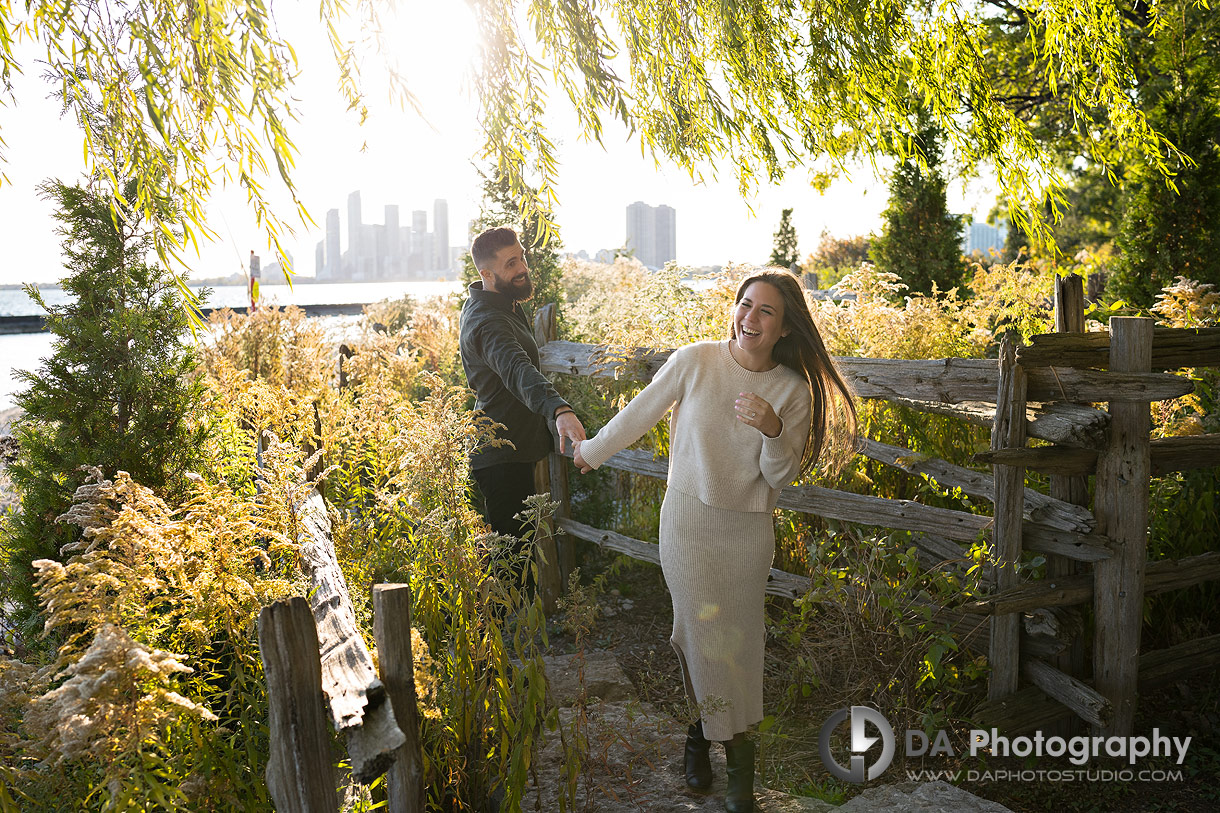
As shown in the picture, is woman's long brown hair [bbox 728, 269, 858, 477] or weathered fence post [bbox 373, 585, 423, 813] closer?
Result: weathered fence post [bbox 373, 585, 423, 813]

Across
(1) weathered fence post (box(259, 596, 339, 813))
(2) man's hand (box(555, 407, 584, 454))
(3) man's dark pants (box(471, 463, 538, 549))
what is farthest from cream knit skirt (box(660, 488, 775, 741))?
(3) man's dark pants (box(471, 463, 538, 549))

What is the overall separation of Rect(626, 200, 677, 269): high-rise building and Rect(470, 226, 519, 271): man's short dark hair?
9.07 meters

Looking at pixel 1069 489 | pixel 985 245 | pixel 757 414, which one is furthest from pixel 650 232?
pixel 985 245

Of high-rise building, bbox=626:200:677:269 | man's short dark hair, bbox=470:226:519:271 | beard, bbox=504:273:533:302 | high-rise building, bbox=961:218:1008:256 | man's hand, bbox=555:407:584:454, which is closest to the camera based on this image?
man's hand, bbox=555:407:584:454

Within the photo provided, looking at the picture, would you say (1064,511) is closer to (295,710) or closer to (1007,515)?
(1007,515)

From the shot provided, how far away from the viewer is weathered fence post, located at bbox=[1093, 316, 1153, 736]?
3.30 meters

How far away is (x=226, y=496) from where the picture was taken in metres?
2.78

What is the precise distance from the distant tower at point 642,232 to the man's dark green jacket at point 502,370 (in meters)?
9.43

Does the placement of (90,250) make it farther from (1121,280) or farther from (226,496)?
(1121,280)

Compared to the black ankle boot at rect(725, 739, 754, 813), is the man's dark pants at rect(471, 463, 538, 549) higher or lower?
higher

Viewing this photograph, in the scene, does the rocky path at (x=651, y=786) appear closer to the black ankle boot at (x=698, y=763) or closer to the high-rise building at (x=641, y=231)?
the black ankle boot at (x=698, y=763)

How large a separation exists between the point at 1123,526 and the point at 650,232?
558 inches

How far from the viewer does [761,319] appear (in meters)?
2.93

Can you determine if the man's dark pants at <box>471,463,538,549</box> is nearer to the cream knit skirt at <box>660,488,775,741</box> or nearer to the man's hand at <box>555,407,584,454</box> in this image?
the man's hand at <box>555,407,584,454</box>
